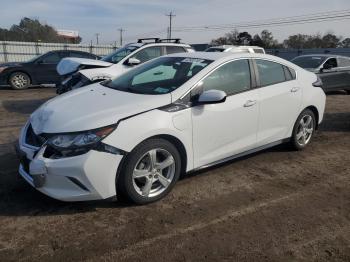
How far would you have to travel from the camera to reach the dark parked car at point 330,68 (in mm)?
12352

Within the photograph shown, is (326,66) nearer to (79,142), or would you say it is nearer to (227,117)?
(227,117)

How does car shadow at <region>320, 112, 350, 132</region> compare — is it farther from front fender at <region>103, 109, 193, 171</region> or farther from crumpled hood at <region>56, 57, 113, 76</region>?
crumpled hood at <region>56, 57, 113, 76</region>

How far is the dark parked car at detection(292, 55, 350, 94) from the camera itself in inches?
486

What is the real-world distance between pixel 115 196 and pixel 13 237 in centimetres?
100

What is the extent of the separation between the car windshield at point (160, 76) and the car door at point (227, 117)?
26 cm

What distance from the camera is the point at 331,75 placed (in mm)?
12633

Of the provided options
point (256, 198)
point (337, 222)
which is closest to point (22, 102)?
point (256, 198)

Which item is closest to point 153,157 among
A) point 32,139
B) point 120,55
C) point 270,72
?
point 32,139

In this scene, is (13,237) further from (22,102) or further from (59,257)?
(22,102)

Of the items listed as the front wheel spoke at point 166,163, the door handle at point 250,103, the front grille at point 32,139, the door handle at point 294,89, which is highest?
the door handle at point 294,89

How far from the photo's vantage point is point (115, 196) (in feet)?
12.8

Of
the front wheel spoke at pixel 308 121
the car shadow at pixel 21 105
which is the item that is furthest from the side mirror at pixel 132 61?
the front wheel spoke at pixel 308 121

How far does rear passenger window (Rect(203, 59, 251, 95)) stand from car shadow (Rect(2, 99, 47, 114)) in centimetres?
610

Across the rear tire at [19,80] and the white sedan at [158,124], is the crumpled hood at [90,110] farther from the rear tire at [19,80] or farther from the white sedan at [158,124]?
the rear tire at [19,80]
